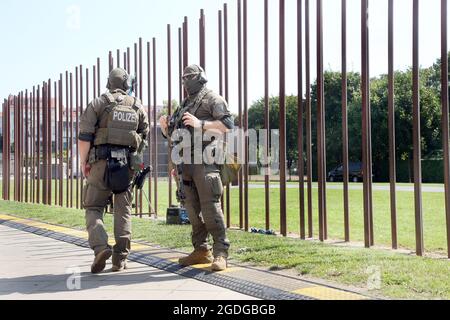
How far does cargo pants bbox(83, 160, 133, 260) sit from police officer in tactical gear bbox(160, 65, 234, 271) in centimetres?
61

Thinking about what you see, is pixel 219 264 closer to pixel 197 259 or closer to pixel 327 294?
pixel 197 259

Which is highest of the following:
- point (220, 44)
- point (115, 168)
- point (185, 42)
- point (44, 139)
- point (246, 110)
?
point (185, 42)

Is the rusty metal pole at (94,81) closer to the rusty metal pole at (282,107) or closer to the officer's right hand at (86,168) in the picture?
the rusty metal pole at (282,107)

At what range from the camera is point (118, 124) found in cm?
506

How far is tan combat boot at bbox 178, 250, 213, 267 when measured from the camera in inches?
208

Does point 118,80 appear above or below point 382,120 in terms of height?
below

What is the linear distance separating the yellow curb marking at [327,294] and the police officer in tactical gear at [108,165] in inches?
74.2

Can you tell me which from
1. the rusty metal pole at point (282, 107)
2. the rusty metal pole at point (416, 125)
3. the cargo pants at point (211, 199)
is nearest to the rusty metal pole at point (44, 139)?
the rusty metal pole at point (282, 107)

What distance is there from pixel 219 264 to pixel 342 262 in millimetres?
1166

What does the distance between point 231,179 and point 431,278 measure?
6.81 feet

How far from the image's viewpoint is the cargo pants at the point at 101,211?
5018mm

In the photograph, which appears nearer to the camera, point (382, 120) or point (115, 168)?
point (115, 168)

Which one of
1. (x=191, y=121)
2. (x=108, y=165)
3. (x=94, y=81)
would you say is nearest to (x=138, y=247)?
(x=108, y=165)
